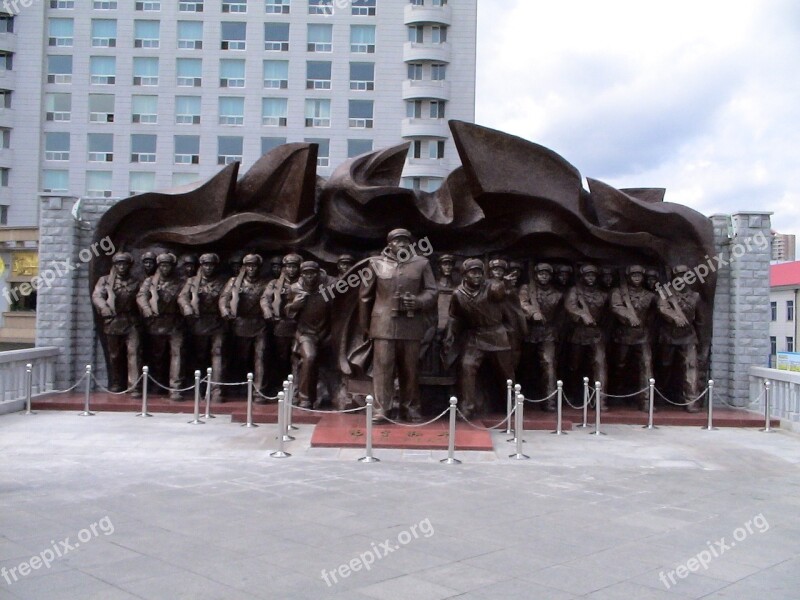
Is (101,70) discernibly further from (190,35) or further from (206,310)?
(206,310)

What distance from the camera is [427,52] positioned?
110ft

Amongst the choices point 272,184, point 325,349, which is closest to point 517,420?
point 325,349

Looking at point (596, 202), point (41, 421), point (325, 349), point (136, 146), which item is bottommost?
point (41, 421)

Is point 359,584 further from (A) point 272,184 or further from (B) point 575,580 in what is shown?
(A) point 272,184

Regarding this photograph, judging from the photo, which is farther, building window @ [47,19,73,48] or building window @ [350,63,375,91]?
building window @ [47,19,73,48]

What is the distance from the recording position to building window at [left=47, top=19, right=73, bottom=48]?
3431cm

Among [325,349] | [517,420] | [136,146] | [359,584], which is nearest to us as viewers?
[359,584]

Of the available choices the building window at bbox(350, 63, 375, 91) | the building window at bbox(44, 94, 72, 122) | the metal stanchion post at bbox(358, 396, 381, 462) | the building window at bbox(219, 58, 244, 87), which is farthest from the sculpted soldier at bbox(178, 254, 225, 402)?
the building window at bbox(44, 94, 72, 122)

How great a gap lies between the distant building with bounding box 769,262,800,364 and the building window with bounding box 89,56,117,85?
29413 mm

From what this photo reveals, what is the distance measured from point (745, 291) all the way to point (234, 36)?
27.2 m

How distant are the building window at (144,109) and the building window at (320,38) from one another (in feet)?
23.3

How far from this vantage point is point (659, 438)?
10180 mm

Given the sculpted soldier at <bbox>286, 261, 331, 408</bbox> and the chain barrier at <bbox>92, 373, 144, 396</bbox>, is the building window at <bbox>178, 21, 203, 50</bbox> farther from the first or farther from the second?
the sculpted soldier at <bbox>286, 261, 331, 408</bbox>

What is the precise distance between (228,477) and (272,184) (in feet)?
19.4
